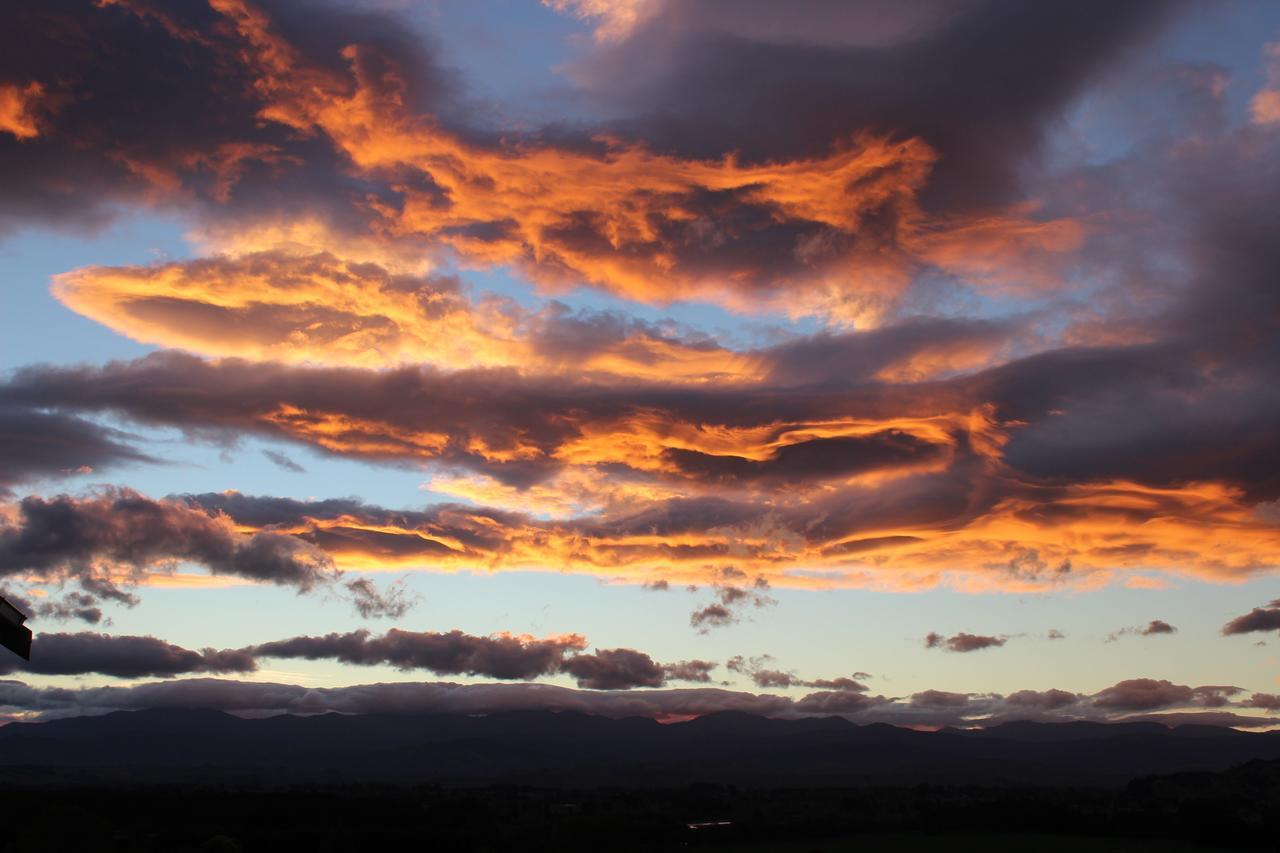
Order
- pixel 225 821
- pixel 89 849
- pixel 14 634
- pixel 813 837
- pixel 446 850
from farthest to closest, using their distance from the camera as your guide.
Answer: pixel 813 837, pixel 225 821, pixel 446 850, pixel 89 849, pixel 14 634

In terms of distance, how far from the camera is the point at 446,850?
453 ft

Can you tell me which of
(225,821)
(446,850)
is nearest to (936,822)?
(446,850)

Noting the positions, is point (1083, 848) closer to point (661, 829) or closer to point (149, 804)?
point (661, 829)

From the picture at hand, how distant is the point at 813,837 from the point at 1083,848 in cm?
4308

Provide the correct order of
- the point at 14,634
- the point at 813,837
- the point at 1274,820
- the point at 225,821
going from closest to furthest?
1. the point at 14,634
2. the point at 1274,820
3. the point at 225,821
4. the point at 813,837

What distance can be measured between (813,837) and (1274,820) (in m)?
66.5

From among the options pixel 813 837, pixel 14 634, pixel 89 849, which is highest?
pixel 14 634

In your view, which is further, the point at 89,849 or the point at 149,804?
the point at 149,804

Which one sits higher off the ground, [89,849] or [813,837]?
[89,849]

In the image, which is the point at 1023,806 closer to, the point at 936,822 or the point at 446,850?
the point at 936,822

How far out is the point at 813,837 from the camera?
172250mm

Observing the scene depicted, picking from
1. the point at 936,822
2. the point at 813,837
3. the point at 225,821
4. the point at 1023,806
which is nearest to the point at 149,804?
the point at 225,821

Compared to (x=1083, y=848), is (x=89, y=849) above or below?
above

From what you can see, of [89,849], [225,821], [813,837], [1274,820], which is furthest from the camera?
[813,837]
